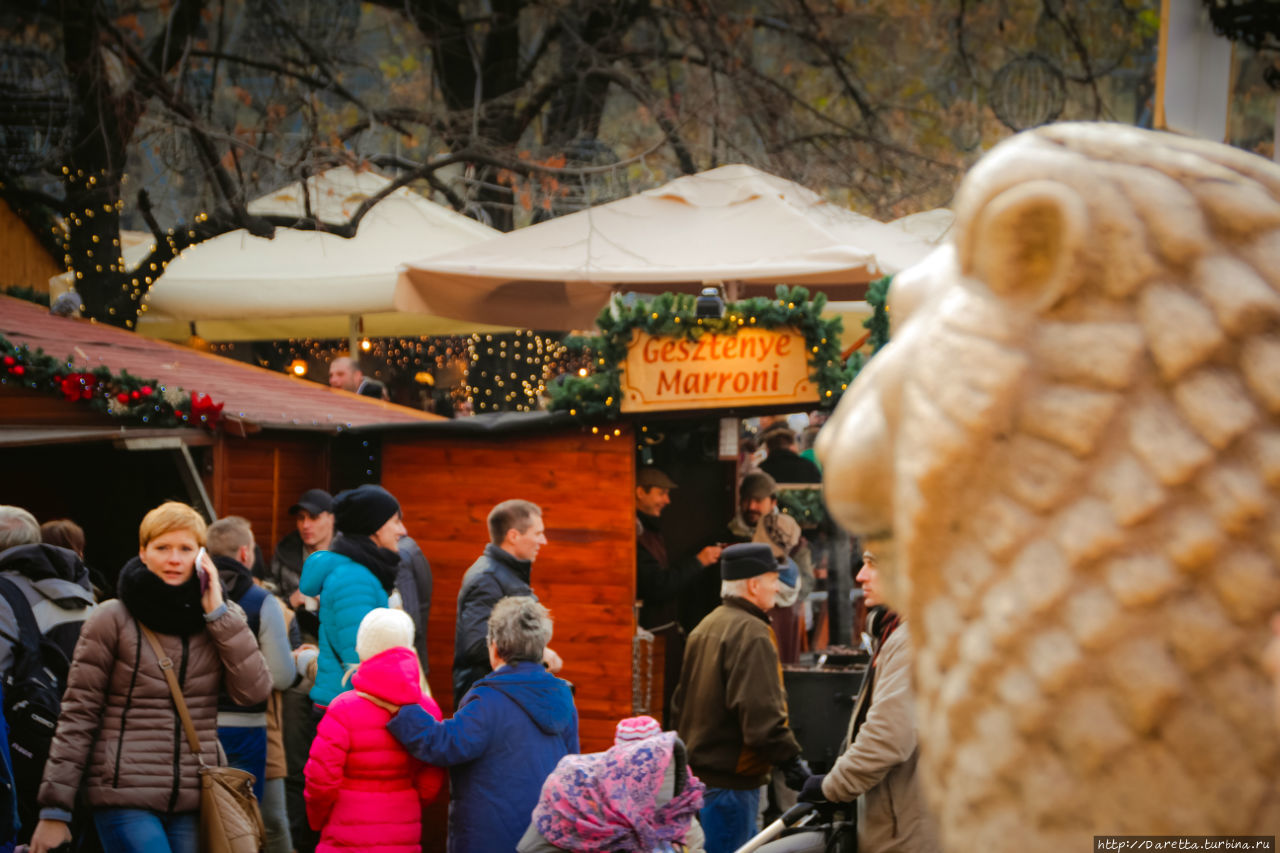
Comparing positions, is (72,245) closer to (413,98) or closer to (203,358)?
(203,358)

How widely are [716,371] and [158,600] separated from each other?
330 cm

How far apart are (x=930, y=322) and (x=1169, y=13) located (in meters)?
2.63

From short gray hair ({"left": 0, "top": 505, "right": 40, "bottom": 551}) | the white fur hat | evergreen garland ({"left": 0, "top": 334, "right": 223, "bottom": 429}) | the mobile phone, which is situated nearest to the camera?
the mobile phone

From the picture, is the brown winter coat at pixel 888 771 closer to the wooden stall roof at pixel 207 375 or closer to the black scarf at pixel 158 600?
the black scarf at pixel 158 600

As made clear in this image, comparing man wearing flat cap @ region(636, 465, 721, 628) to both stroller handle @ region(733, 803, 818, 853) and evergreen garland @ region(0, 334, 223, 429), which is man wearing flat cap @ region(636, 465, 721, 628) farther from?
stroller handle @ region(733, 803, 818, 853)

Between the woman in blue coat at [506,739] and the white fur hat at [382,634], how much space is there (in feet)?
1.07

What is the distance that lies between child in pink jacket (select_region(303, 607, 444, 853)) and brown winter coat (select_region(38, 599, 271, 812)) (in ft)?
1.37

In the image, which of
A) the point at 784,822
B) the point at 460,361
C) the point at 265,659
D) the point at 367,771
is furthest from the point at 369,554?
the point at 460,361

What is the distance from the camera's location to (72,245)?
10.1 meters

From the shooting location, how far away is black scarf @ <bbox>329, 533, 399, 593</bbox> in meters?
5.45

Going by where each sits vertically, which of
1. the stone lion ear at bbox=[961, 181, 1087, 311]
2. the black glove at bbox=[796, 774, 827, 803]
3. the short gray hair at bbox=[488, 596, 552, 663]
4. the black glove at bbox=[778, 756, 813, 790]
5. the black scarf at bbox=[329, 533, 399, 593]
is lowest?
the black glove at bbox=[778, 756, 813, 790]

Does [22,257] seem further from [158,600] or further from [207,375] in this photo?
[158,600]

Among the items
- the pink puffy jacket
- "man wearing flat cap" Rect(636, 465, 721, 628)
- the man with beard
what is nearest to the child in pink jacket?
the pink puffy jacket

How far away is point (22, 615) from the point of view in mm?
4523
